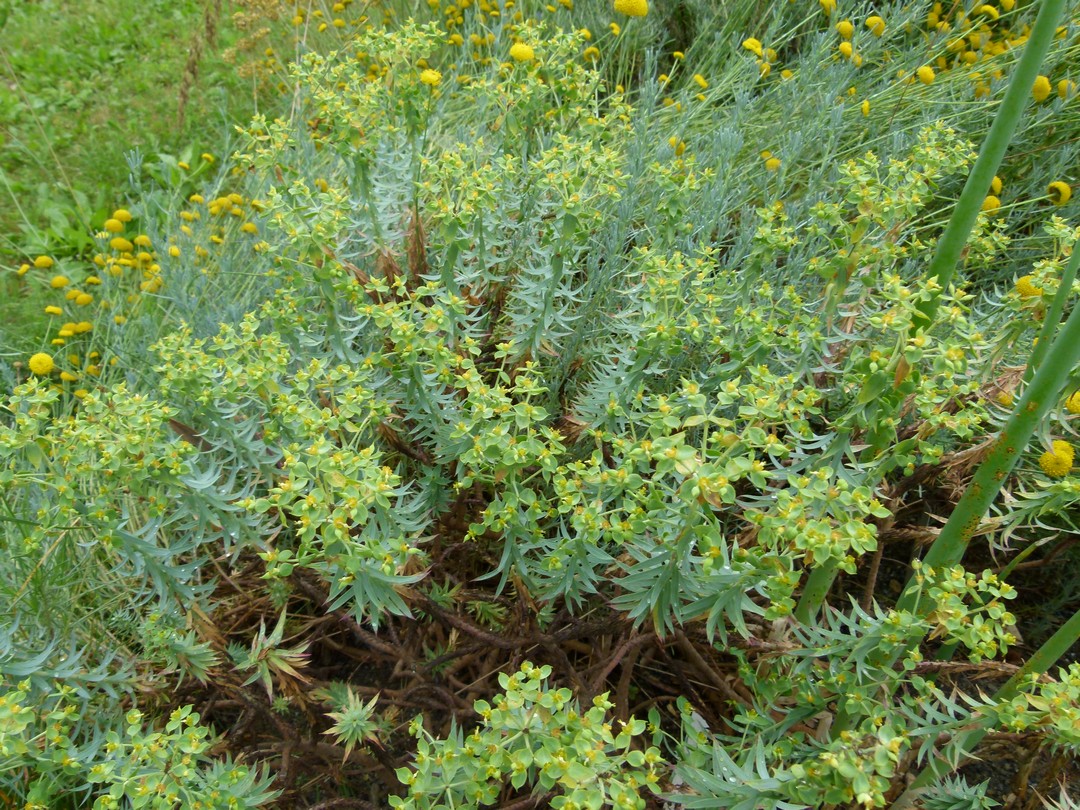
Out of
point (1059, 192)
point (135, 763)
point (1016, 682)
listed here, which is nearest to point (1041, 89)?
point (1059, 192)

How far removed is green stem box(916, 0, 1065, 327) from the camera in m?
1.46

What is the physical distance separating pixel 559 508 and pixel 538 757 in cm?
44

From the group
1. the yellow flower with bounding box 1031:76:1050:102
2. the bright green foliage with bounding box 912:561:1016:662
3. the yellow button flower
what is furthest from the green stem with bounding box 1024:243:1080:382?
the yellow flower with bounding box 1031:76:1050:102

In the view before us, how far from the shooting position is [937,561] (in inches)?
64.6

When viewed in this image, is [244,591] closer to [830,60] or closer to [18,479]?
[18,479]

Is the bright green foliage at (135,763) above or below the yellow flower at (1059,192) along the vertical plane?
below

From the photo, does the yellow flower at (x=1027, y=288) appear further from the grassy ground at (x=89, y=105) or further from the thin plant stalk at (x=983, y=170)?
the grassy ground at (x=89, y=105)

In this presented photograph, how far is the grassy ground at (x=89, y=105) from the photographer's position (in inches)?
158

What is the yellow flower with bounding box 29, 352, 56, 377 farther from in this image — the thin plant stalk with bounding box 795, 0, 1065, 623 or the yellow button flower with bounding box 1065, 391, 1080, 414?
the yellow button flower with bounding box 1065, 391, 1080, 414

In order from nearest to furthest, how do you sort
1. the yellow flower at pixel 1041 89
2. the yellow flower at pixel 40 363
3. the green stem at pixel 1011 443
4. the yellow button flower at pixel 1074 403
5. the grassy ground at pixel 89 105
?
1. the green stem at pixel 1011 443
2. the yellow button flower at pixel 1074 403
3. the yellow flower at pixel 40 363
4. the yellow flower at pixel 1041 89
5. the grassy ground at pixel 89 105

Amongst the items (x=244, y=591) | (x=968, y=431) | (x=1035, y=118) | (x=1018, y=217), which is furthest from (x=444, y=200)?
(x=1035, y=118)

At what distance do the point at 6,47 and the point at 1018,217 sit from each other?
5933 millimetres

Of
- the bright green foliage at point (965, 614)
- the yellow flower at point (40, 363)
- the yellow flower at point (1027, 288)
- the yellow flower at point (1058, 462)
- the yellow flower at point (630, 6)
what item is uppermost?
the yellow flower at point (630, 6)

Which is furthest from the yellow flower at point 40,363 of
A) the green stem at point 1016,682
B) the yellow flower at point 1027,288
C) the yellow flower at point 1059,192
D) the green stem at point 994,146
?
the yellow flower at point 1059,192
